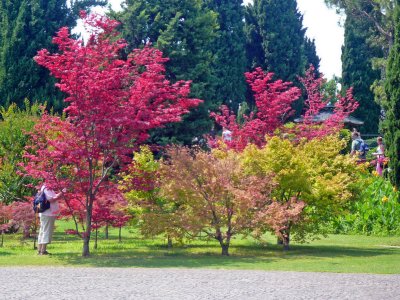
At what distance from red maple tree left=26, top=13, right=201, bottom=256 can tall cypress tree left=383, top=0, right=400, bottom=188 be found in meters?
5.63

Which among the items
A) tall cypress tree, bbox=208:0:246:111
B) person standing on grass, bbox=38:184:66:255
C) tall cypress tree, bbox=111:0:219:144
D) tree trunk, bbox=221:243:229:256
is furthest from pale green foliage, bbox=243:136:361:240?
tall cypress tree, bbox=208:0:246:111

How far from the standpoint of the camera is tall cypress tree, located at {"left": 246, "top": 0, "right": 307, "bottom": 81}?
147ft

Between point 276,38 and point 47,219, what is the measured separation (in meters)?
33.2

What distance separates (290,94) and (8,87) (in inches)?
627

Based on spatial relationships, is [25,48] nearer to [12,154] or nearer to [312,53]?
[12,154]

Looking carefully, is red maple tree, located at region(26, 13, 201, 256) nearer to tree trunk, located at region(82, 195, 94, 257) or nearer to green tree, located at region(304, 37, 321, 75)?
tree trunk, located at region(82, 195, 94, 257)

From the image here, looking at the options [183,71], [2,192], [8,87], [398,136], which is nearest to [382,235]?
[398,136]

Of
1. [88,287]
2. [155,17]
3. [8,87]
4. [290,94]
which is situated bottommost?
[88,287]

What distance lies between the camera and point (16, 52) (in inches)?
1233

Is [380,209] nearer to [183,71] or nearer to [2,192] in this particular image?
[2,192]

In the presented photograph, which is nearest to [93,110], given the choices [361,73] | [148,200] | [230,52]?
[148,200]

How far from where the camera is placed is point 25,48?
31547 mm

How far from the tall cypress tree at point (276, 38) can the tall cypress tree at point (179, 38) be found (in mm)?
15479

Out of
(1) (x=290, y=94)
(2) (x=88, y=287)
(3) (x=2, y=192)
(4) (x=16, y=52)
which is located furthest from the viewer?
(4) (x=16, y=52)
